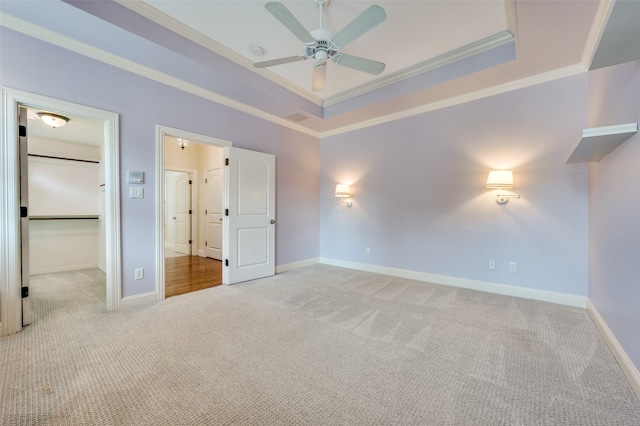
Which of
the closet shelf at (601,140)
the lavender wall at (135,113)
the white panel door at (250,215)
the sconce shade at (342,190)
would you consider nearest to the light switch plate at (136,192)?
the lavender wall at (135,113)

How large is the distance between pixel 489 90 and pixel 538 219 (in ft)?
5.82

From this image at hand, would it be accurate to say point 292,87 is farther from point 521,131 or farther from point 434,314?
point 434,314

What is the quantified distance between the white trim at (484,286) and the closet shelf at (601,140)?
1.60 meters

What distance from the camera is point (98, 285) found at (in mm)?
3631

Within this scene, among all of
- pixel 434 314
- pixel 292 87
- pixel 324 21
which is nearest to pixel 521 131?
pixel 434 314

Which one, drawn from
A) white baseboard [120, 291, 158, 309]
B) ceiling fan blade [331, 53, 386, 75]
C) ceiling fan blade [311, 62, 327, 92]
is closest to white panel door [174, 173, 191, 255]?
white baseboard [120, 291, 158, 309]

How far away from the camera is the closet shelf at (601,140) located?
162 cm

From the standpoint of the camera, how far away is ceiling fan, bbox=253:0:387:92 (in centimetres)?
182

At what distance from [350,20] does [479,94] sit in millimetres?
2083

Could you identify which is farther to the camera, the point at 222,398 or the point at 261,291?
the point at 261,291

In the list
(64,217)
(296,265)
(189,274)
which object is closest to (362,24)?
(296,265)

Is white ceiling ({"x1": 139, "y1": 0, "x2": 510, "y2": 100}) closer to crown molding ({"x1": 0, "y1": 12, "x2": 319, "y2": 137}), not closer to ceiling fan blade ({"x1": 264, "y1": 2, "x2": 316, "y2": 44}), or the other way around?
ceiling fan blade ({"x1": 264, "y1": 2, "x2": 316, "y2": 44})

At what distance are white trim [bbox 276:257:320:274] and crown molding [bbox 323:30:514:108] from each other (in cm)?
301

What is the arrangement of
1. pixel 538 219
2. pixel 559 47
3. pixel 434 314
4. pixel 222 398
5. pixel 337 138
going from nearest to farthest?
pixel 222 398
pixel 559 47
pixel 434 314
pixel 538 219
pixel 337 138
